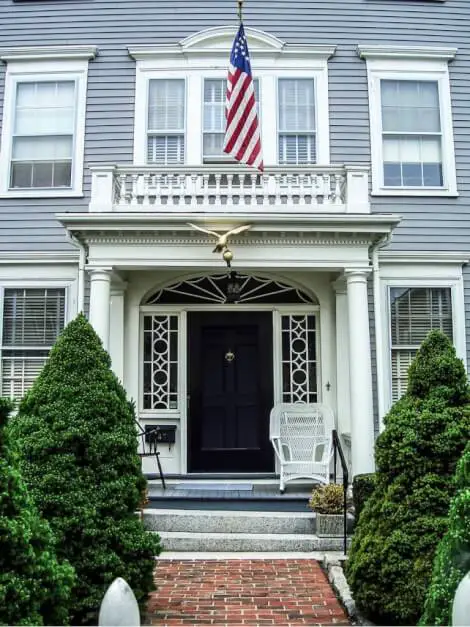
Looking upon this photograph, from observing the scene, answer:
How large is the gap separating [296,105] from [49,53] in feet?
13.5

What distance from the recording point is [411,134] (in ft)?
31.8

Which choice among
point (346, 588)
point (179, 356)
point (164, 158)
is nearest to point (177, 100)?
point (164, 158)

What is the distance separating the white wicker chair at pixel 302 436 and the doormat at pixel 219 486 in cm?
56

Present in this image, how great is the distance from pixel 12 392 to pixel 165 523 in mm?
3661

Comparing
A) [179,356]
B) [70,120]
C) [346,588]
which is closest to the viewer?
[346,588]

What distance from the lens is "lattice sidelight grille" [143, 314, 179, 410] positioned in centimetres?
905

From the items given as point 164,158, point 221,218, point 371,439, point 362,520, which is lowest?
point 362,520

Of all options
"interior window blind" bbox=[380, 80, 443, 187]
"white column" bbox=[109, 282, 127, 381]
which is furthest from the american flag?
"interior window blind" bbox=[380, 80, 443, 187]

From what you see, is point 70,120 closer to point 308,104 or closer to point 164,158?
point 164,158

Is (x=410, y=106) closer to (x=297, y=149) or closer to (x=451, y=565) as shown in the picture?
(x=297, y=149)

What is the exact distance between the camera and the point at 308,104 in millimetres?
9781

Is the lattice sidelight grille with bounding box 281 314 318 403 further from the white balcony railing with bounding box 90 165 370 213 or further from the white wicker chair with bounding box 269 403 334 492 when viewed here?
the white balcony railing with bounding box 90 165 370 213

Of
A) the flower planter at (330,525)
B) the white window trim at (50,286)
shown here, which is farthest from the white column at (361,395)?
the white window trim at (50,286)

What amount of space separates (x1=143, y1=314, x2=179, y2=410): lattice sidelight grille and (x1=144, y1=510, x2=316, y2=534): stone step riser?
2.29 metres
